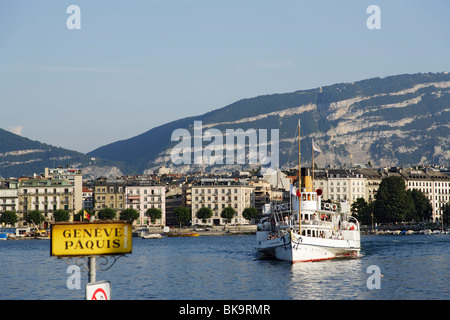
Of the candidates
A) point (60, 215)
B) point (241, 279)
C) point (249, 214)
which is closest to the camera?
point (241, 279)

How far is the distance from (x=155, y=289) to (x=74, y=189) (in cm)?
14410

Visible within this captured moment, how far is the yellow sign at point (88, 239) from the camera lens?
20.7 m

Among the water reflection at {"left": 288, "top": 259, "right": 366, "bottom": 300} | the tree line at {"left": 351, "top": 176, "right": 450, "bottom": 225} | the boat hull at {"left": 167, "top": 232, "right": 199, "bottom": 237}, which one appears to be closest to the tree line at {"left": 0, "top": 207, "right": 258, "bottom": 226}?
the boat hull at {"left": 167, "top": 232, "right": 199, "bottom": 237}

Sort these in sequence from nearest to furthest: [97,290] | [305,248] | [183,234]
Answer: [97,290] → [305,248] → [183,234]

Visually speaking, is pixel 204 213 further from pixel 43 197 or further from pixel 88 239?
pixel 88 239

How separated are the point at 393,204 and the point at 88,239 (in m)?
179

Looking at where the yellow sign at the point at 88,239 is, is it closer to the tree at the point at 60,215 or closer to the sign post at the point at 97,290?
the sign post at the point at 97,290

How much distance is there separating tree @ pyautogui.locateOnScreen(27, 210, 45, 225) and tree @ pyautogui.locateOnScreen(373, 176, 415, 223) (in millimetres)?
78809

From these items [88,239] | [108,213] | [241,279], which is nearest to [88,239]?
[88,239]

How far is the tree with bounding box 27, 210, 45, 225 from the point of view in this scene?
179 meters

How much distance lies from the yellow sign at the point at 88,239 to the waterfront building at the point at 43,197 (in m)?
170

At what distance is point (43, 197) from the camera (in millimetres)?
189750

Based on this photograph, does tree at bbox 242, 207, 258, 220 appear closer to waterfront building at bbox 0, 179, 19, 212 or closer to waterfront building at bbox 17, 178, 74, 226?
waterfront building at bbox 17, 178, 74, 226
